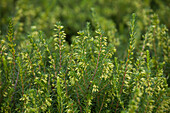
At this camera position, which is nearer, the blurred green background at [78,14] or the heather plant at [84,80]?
the heather plant at [84,80]

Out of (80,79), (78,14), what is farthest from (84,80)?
(78,14)

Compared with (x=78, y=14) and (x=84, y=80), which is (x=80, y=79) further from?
(x=78, y=14)

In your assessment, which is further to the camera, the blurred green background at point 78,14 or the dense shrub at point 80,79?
the blurred green background at point 78,14

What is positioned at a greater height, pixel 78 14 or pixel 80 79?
pixel 78 14

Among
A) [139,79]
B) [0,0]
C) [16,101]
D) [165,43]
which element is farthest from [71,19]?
[139,79]

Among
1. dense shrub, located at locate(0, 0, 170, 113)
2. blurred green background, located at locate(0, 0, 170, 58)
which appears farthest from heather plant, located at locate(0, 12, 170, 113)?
blurred green background, located at locate(0, 0, 170, 58)

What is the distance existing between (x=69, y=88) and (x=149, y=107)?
581 millimetres

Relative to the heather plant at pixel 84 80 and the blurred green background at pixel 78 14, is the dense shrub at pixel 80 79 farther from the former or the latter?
the blurred green background at pixel 78 14

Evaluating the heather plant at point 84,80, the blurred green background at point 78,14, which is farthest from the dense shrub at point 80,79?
the blurred green background at point 78,14

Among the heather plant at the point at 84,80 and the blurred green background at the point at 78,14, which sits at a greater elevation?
the blurred green background at the point at 78,14

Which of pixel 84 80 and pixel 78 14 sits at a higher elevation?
pixel 78 14

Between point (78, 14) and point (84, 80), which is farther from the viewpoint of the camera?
point (78, 14)

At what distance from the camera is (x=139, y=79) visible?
1262mm

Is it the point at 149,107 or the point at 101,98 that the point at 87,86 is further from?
the point at 149,107
